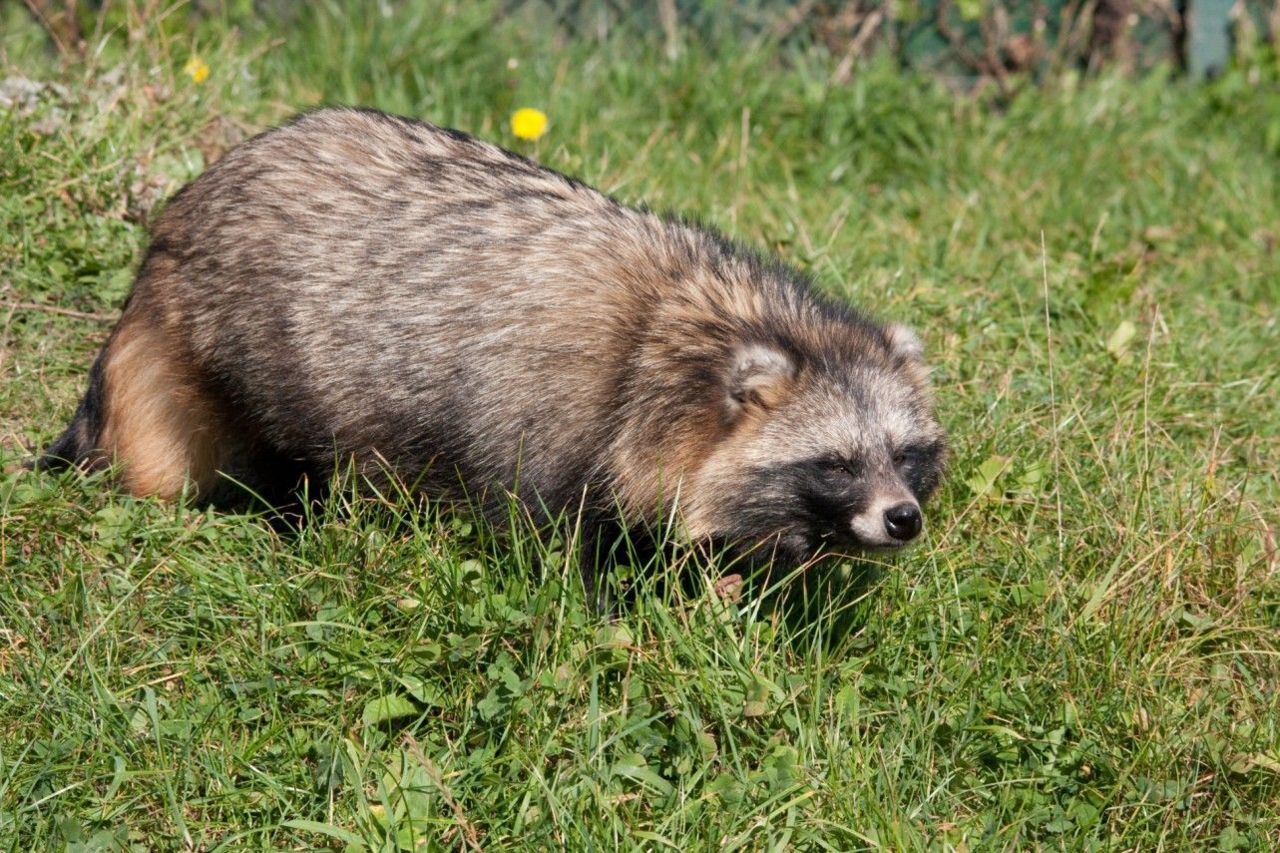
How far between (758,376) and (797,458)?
250 mm

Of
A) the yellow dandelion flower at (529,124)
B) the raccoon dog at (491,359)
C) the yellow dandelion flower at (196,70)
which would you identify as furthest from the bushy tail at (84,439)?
the yellow dandelion flower at (529,124)

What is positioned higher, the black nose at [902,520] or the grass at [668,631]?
the black nose at [902,520]

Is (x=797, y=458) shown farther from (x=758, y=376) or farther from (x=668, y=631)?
(x=668, y=631)

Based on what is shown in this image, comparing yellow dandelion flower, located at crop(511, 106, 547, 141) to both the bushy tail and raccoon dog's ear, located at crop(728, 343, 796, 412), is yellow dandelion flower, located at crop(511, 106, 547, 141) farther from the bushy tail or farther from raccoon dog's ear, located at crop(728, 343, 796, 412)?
raccoon dog's ear, located at crop(728, 343, 796, 412)

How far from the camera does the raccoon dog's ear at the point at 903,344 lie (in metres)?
4.46

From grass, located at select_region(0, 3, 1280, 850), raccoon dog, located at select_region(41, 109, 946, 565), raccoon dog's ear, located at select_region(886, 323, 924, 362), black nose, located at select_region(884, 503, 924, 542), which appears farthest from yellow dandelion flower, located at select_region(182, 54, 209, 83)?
black nose, located at select_region(884, 503, 924, 542)

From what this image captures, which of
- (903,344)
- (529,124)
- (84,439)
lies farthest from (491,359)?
(529,124)

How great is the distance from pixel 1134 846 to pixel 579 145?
3.99m

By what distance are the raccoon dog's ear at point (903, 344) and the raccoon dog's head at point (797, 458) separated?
288 mm

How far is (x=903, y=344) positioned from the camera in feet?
14.7

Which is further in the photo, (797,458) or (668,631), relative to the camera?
(797,458)

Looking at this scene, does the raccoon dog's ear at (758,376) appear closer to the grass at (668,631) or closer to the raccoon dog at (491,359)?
the raccoon dog at (491,359)

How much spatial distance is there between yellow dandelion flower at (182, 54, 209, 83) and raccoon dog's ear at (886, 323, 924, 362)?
10.8ft

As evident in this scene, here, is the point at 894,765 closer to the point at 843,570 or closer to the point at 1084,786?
the point at 1084,786
